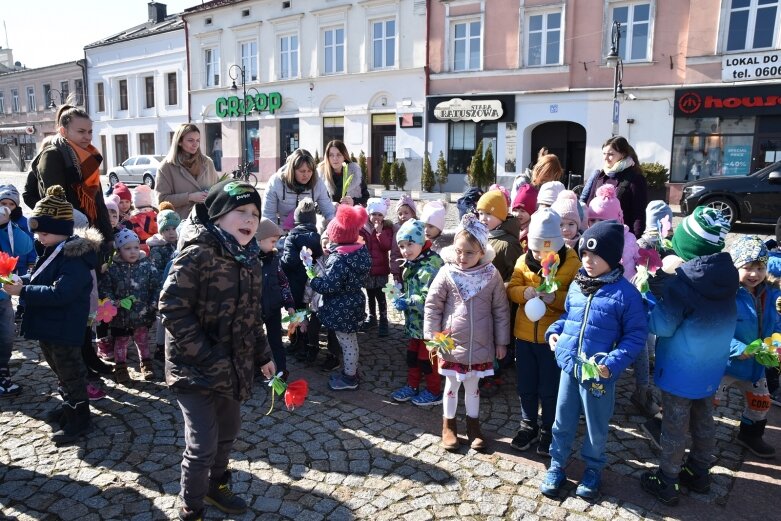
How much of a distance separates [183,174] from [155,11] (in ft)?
119

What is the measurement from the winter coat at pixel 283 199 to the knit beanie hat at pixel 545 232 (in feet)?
9.14

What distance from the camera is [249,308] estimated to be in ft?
9.89

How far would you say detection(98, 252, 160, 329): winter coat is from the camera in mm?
4934

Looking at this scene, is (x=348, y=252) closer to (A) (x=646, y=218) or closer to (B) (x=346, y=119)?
(A) (x=646, y=218)

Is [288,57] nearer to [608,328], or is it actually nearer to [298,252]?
[298,252]

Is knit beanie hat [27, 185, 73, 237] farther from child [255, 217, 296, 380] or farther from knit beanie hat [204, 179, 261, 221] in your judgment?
knit beanie hat [204, 179, 261, 221]

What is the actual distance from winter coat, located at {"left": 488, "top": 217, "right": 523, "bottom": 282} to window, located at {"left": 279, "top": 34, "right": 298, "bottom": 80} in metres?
23.4

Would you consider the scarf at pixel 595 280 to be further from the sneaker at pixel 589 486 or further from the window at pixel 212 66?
the window at pixel 212 66

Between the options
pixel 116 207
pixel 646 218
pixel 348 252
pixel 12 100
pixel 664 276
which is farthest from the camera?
pixel 12 100

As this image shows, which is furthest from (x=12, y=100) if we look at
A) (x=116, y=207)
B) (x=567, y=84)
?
(x=116, y=207)

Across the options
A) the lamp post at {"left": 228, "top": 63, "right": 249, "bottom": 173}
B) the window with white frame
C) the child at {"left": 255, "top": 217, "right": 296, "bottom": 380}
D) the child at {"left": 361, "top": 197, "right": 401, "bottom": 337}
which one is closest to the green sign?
the lamp post at {"left": 228, "top": 63, "right": 249, "bottom": 173}

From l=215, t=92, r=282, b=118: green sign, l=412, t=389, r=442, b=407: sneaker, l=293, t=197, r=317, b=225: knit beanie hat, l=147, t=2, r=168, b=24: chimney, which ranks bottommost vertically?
l=412, t=389, r=442, b=407: sneaker

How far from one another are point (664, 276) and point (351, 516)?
223cm

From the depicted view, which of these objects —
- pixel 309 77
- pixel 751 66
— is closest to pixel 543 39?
pixel 751 66
